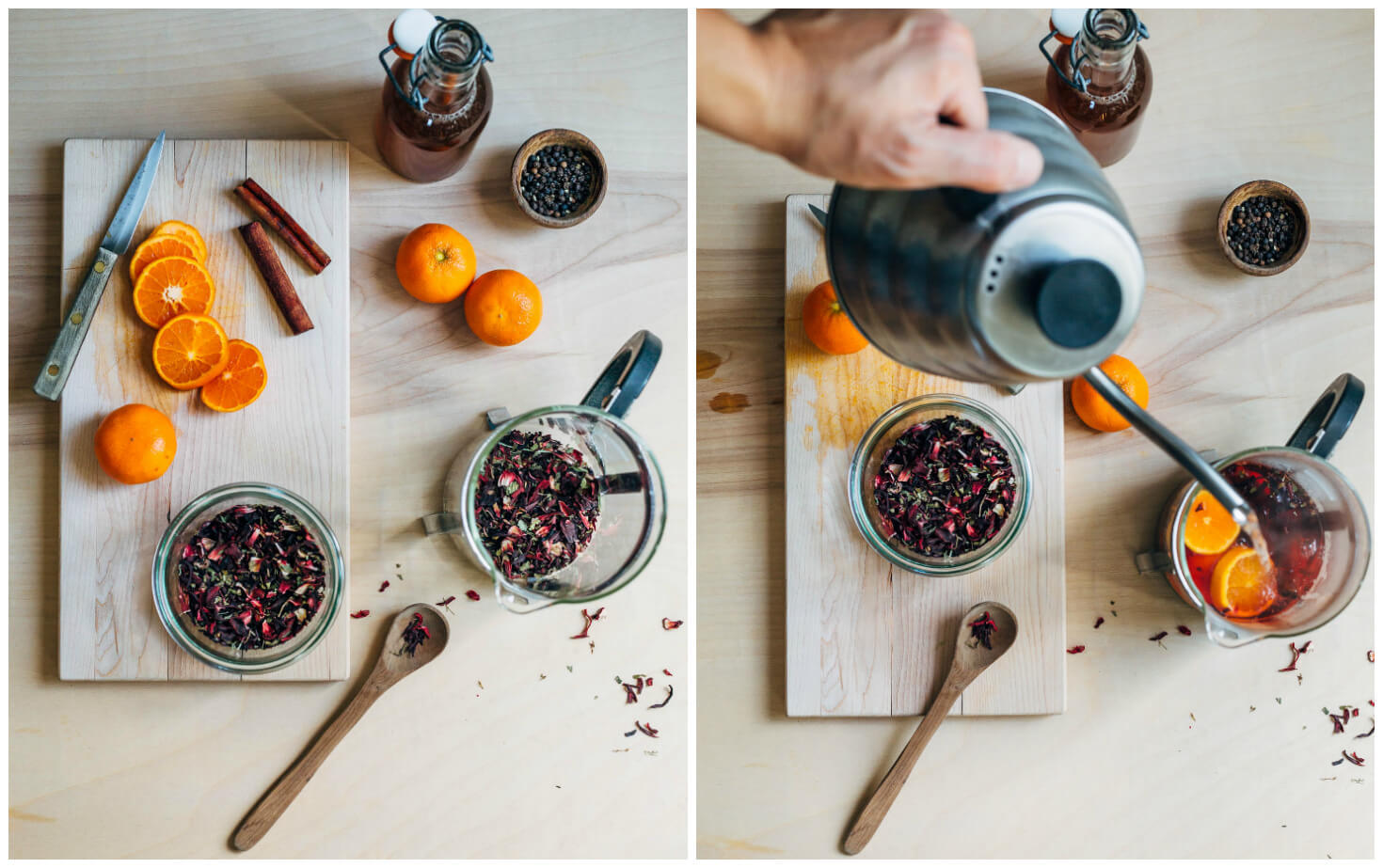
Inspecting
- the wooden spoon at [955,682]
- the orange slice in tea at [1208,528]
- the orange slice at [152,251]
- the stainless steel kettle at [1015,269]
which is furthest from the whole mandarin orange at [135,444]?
the orange slice in tea at [1208,528]

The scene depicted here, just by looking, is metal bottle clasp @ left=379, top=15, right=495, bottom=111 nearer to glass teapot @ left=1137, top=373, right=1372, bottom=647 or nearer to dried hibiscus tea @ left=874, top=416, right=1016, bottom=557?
dried hibiscus tea @ left=874, top=416, right=1016, bottom=557

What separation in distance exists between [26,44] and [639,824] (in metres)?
1.21

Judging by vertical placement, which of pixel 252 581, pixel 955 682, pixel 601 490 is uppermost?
pixel 601 490

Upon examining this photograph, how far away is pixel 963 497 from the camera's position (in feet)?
3.37

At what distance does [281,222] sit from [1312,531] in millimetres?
1269

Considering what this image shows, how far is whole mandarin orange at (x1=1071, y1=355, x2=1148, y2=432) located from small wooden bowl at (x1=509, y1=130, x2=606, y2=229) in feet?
2.04

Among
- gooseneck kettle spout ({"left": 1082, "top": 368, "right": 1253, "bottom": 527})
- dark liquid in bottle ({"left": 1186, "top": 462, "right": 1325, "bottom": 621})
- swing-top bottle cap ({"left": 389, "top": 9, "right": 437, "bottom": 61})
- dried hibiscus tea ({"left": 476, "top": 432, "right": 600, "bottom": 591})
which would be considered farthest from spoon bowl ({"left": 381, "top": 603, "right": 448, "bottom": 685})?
dark liquid in bottle ({"left": 1186, "top": 462, "right": 1325, "bottom": 621})

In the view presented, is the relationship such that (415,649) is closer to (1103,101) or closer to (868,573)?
(868,573)

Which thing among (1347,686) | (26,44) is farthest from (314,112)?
(1347,686)

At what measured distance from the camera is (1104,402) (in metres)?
1.07

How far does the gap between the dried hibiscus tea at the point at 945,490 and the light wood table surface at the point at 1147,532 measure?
0.14m

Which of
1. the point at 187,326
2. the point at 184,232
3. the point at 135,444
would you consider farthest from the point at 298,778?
the point at 184,232

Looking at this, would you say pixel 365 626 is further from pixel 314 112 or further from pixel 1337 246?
pixel 1337 246

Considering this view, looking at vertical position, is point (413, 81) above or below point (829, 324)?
above
